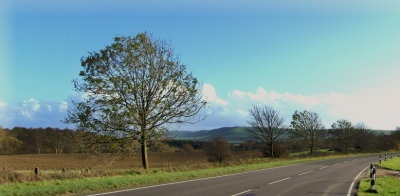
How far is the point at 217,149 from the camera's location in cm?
5994

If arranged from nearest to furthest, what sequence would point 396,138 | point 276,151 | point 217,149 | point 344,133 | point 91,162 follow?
1. point 91,162
2. point 276,151
3. point 217,149
4. point 344,133
5. point 396,138

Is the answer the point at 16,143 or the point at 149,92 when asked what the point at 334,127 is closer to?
the point at 149,92

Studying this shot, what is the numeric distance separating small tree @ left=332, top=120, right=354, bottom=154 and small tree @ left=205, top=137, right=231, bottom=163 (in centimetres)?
3384

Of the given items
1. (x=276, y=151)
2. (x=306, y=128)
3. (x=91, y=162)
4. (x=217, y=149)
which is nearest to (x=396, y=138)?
(x=306, y=128)

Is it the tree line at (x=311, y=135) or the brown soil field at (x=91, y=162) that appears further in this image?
A: the tree line at (x=311, y=135)

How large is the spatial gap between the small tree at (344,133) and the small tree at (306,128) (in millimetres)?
13780

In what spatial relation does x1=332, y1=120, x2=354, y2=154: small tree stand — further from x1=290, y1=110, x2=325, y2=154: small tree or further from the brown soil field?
the brown soil field

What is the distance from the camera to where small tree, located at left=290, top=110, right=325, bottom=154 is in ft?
203

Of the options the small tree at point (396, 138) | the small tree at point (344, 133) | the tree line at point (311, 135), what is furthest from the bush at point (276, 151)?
the small tree at point (396, 138)

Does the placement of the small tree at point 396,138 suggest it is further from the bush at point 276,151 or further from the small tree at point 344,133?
the bush at point 276,151

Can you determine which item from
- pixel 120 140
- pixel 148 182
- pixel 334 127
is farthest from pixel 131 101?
pixel 334 127

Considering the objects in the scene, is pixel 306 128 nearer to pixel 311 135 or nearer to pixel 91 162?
pixel 311 135

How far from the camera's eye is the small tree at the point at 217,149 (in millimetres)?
59281

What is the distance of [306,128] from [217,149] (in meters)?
19.7
